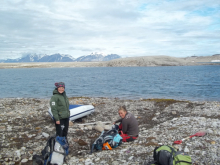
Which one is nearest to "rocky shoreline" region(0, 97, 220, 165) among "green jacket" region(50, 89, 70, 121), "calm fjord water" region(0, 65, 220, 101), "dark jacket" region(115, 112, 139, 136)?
"dark jacket" region(115, 112, 139, 136)

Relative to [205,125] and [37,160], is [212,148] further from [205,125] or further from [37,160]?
[37,160]

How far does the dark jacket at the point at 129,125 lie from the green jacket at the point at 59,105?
2.71 metres

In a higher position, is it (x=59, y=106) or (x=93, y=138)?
(x=59, y=106)

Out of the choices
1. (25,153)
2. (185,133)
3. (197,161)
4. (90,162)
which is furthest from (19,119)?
(197,161)

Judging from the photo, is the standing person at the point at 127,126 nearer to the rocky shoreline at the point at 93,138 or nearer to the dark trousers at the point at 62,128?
the rocky shoreline at the point at 93,138

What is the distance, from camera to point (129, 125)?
919 cm

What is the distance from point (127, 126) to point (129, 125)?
0.11 metres

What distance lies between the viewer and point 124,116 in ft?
29.8

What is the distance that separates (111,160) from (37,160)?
2.71 meters

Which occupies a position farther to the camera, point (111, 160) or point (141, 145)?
point (141, 145)

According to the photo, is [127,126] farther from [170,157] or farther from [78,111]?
[78,111]

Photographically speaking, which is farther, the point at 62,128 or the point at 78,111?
the point at 78,111

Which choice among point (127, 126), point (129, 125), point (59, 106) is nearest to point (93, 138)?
point (127, 126)

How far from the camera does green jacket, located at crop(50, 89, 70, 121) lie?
8.45 meters
